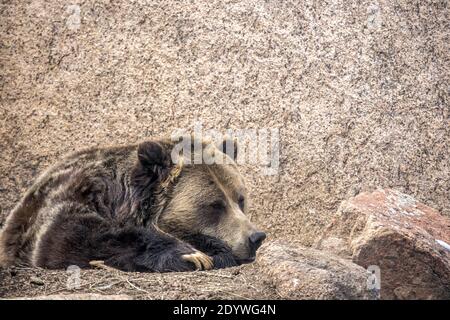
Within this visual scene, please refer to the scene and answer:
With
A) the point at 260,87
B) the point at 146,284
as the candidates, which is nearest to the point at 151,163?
the point at 146,284

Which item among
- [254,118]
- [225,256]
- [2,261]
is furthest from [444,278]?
[2,261]

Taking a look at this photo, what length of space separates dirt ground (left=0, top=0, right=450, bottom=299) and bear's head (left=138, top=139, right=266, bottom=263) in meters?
1.11

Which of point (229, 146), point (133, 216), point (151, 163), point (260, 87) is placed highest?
point (260, 87)

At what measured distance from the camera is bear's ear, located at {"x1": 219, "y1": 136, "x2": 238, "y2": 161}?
671cm

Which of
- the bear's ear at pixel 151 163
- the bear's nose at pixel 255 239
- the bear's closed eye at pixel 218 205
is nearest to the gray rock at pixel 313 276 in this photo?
the bear's nose at pixel 255 239

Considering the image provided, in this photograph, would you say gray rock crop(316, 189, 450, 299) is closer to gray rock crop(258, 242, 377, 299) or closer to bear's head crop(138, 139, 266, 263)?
gray rock crop(258, 242, 377, 299)

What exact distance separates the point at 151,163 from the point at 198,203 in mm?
461

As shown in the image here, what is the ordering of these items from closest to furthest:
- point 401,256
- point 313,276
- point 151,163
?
1. point 313,276
2. point 401,256
3. point 151,163

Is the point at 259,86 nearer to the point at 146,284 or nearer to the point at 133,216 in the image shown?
the point at 133,216

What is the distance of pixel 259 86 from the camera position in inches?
293

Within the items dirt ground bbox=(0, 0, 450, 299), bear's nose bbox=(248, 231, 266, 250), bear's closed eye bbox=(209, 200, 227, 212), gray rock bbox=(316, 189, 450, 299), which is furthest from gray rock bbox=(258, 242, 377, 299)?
dirt ground bbox=(0, 0, 450, 299)

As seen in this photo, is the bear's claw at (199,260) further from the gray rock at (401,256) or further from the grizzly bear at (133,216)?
the gray rock at (401,256)

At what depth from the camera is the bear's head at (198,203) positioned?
5.99 meters

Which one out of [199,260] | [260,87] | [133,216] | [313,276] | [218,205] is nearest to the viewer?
[313,276]
